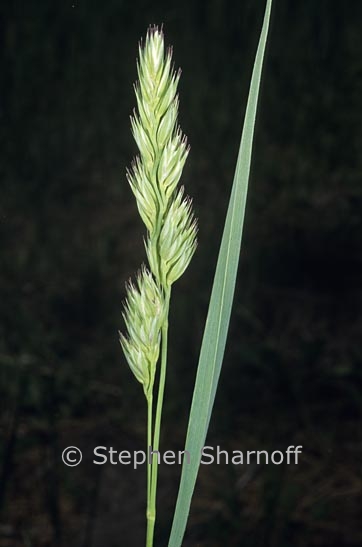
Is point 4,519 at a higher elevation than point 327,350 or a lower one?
lower

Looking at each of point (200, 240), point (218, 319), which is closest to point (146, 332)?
point (218, 319)

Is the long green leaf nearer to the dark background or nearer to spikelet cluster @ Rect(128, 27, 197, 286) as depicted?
spikelet cluster @ Rect(128, 27, 197, 286)

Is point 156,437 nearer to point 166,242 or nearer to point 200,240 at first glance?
point 166,242

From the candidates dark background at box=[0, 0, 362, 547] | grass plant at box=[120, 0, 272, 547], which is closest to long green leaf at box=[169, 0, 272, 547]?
grass plant at box=[120, 0, 272, 547]

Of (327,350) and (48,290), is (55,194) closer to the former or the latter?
(48,290)

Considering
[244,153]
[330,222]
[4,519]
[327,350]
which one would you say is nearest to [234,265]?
[244,153]

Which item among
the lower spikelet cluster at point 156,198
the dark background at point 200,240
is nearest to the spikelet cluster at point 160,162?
the lower spikelet cluster at point 156,198
